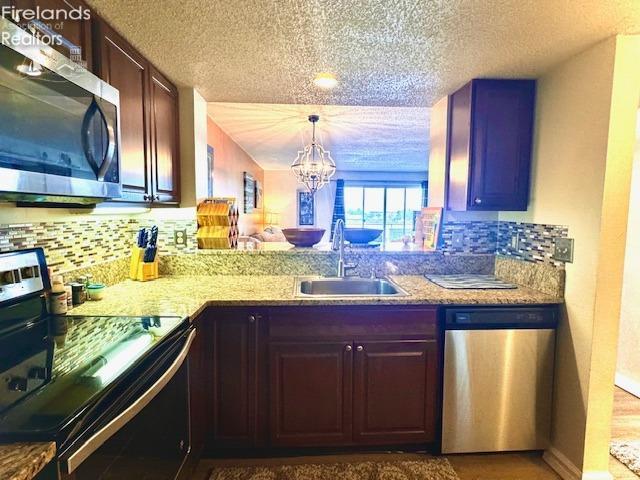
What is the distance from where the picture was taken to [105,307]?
1617 millimetres

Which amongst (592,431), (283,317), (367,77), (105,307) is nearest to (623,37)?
(367,77)

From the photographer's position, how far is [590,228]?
65.9 inches

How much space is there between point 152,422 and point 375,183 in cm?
790

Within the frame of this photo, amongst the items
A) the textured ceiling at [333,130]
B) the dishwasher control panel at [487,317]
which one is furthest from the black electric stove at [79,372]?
the textured ceiling at [333,130]

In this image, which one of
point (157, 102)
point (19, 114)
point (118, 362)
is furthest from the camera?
point (157, 102)

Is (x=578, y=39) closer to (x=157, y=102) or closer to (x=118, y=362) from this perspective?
(x=157, y=102)

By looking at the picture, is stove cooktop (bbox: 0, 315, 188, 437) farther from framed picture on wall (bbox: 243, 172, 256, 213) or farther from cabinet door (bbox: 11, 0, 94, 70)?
framed picture on wall (bbox: 243, 172, 256, 213)

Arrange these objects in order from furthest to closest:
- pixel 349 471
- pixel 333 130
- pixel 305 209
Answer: pixel 305 209, pixel 333 130, pixel 349 471

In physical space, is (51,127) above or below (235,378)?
above

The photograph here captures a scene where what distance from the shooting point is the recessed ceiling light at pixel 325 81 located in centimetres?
200

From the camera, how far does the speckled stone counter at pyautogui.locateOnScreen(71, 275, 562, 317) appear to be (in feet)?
5.32

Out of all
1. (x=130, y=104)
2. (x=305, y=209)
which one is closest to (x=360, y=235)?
(x=130, y=104)

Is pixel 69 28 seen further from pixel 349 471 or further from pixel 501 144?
pixel 349 471

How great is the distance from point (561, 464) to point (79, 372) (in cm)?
220
